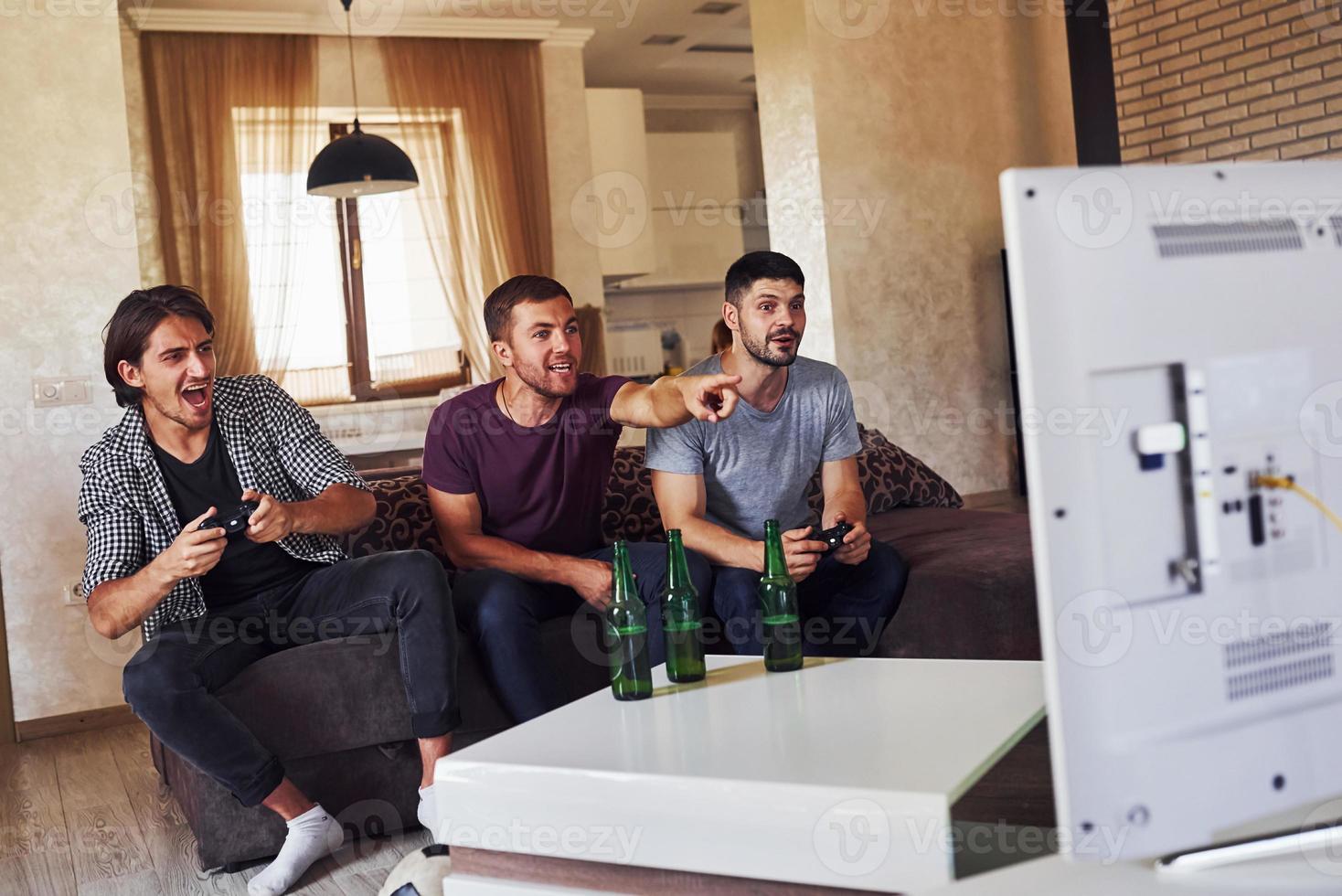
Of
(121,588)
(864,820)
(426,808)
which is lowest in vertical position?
(426,808)

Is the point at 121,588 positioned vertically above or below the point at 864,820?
above

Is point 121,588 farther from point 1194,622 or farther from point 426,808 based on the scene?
point 1194,622

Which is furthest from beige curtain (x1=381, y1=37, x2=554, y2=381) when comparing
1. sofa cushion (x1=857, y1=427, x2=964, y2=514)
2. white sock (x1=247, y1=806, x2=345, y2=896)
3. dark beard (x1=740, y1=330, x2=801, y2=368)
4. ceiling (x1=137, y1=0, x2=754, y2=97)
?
white sock (x1=247, y1=806, x2=345, y2=896)

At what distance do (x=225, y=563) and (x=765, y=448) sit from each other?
1.17 metres

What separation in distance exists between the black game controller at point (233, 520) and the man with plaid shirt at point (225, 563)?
0.04 ft

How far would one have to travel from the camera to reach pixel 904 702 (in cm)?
155

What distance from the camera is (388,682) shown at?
2.58m

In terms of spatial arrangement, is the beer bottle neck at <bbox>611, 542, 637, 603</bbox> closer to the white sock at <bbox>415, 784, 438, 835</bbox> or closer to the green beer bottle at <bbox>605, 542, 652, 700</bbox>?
the green beer bottle at <bbox>605, 542, 652, 700</bbox>

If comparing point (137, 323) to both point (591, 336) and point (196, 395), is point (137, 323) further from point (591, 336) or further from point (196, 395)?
point (591, 336)

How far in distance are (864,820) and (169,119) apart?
5.84 metres

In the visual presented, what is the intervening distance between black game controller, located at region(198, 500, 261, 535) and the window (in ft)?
13.3

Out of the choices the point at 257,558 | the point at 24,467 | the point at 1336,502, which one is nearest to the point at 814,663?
the point at 1336,502

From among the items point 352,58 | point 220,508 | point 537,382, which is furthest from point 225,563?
point 352,58

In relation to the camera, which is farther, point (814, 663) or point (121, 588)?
point (121, 588)
